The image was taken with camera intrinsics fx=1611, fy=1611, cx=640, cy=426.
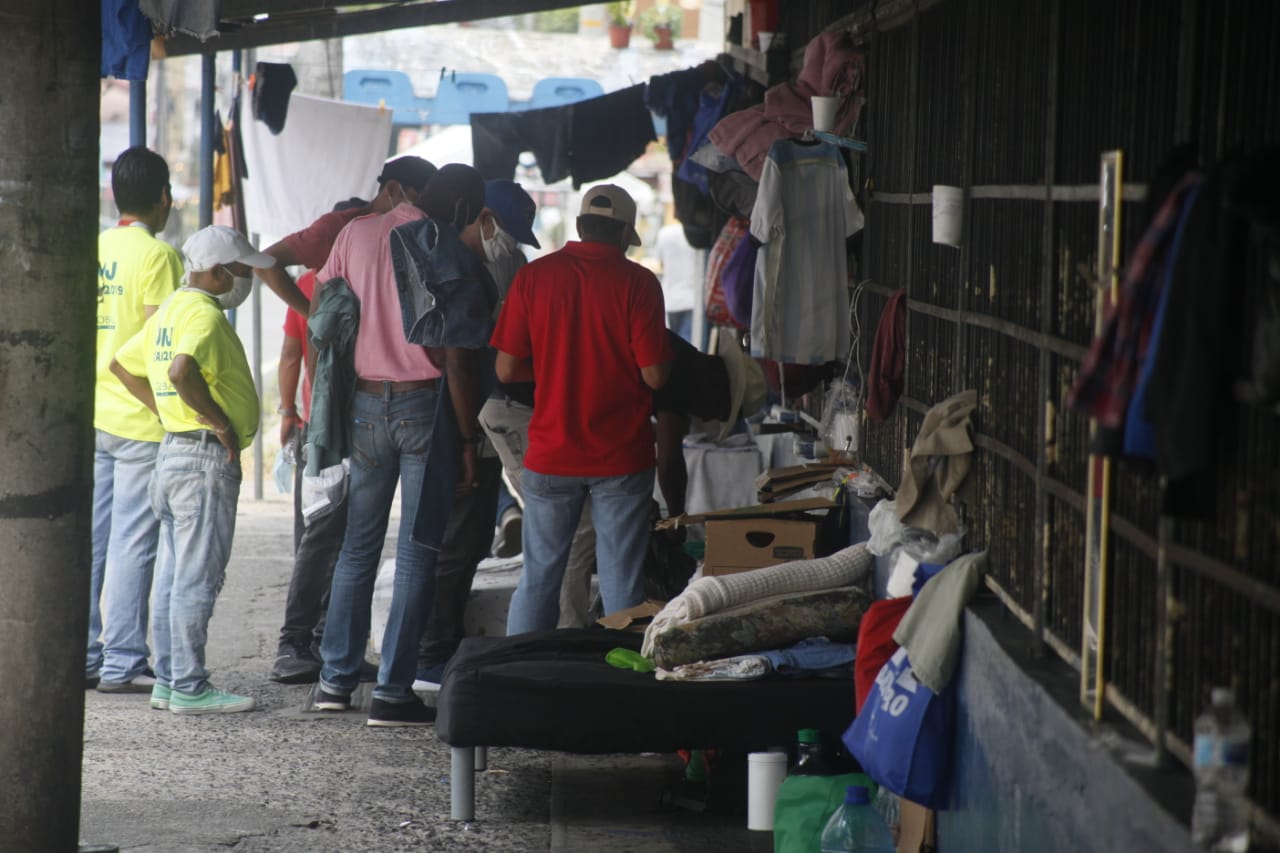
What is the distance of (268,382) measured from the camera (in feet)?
69.6

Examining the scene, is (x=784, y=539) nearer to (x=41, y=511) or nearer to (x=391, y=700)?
(x=391, y=700)

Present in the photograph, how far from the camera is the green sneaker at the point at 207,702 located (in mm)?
6863

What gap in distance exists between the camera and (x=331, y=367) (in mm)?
6688

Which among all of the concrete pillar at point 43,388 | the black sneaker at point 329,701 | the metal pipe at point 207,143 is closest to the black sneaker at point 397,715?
the black sneaker at point 329,701

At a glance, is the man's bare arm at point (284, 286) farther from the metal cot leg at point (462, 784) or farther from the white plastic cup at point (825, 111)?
the metal cot leg at point (462, 784)

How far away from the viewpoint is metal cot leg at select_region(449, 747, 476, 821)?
5.49m

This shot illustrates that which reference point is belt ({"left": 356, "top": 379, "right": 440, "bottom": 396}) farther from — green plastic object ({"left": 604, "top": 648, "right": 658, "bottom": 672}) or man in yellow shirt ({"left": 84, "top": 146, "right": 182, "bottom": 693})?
green plastic object ({"left": 604, "top": 648, "right": 658, "bottom": 672})

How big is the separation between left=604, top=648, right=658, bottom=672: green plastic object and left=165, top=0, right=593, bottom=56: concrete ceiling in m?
4.57

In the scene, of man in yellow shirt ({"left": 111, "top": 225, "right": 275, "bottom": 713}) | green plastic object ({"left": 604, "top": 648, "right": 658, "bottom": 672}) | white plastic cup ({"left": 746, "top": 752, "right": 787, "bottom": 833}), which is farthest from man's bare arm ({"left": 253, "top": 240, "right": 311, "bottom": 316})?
white plastic cup ({"left": 746, "top": 752, "right": 787, "bottom": 833})

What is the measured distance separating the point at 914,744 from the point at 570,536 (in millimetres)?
2528

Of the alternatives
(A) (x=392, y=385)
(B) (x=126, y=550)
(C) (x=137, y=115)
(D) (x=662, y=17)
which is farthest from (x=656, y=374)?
(D) (x=662, y=17)

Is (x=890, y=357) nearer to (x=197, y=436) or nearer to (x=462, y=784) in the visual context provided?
(x=462, y=784)

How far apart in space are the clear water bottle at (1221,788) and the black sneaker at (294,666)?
18.2 ft

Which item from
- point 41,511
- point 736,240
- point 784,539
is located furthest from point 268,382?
point 41,511
